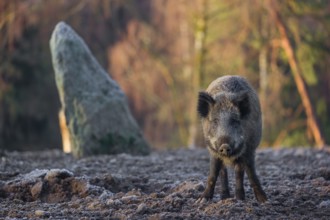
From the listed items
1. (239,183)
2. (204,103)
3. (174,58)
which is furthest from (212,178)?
(174,58)

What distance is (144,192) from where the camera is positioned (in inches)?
374

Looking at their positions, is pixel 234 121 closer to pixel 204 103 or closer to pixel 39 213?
pixel 204 103

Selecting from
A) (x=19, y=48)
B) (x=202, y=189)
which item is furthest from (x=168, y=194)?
(x=19, y=48)

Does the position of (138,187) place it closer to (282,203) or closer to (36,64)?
(282,203)

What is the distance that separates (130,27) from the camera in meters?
32.3

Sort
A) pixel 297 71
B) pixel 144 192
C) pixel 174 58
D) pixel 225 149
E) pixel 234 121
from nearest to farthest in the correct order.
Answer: pixel 225 149
pixel 234 121
pixel 144 192
pixel 297 71
pixel 174 58

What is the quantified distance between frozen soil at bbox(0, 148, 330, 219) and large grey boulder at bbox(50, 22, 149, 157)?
4.40 feet

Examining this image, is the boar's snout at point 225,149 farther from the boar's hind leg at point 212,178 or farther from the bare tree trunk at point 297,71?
the bare tree trunk at point 297,71

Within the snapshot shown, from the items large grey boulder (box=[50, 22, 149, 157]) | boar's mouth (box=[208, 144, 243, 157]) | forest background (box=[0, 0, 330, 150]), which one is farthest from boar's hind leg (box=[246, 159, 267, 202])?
forest background (box=[0, 0, 330, 150])

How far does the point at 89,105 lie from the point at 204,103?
5.45 meters

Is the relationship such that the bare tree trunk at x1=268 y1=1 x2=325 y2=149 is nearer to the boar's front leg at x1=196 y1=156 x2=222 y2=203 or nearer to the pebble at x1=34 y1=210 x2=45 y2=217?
the boar's front leg at x1=196 y1=156 x2=222 y2=203

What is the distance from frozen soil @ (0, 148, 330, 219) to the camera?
A: 786 cm

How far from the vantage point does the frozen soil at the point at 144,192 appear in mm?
7863

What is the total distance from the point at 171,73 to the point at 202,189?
2374 cm
